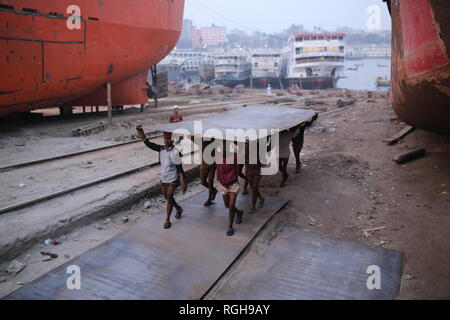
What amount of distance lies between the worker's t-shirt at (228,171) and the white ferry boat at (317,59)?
35.8 meters

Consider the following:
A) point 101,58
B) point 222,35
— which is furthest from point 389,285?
point 222,35

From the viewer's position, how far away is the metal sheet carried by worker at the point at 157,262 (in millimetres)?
3791

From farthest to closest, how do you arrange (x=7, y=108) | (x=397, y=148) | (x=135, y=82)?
1. (x=135, y=82)
2. (x=7, y=108)
3. (x=397, y=148)

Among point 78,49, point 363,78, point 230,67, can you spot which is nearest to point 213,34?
point 363,78

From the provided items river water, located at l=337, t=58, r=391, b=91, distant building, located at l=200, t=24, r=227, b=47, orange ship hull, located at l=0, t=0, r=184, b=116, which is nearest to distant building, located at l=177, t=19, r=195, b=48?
distant building, located at l=200, t=24, r=227, b=47

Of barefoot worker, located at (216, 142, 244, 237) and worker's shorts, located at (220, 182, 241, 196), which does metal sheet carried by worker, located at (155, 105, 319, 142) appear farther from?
worker's shorts, located at (220, 182, 241, 196)

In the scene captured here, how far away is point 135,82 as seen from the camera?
651 inches

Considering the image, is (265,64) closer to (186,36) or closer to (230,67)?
(230,67)

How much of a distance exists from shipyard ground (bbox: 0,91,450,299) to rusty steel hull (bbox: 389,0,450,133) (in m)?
1.37

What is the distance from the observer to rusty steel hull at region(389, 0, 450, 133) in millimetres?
4621

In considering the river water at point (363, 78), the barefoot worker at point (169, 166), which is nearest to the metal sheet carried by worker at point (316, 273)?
the barefoot worker at point (169, 166)

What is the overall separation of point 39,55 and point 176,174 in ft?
25.0

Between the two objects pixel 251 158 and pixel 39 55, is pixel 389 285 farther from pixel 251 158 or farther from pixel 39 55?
pixel 39 55

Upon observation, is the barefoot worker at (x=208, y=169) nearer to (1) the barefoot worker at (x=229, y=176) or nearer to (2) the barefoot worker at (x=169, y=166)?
(2) the barefoot worker at (x=169, y=166)
